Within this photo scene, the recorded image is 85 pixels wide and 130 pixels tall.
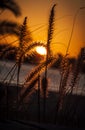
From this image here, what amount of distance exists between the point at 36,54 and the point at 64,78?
295 millimetres

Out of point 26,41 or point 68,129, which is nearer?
point 68,129

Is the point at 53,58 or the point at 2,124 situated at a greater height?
the point at 53,58

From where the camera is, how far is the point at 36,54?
2.74 metres

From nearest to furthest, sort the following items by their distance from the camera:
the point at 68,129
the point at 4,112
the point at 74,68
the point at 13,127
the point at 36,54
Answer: the point at 13,127 → the point at 68,129 → the point at 4,112 → the point at 36,54 → the point at 74,68

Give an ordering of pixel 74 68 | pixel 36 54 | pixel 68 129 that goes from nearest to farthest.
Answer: pixel 68 129 < pixel 36 54 < pixel 74 68

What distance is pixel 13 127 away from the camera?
1518 mm

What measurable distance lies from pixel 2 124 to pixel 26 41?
1184 millimetres

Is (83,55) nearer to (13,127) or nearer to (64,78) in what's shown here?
(64,78)

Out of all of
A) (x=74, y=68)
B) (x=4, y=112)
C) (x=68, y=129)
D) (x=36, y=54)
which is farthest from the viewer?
(x=74, y=68)

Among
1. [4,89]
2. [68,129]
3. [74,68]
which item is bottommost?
[68,129]

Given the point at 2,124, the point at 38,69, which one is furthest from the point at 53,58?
the point at 2,124

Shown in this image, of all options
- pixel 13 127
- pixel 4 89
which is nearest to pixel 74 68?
pixel 4 89

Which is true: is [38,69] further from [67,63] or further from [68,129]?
[68,129]

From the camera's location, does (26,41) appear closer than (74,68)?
Yes
